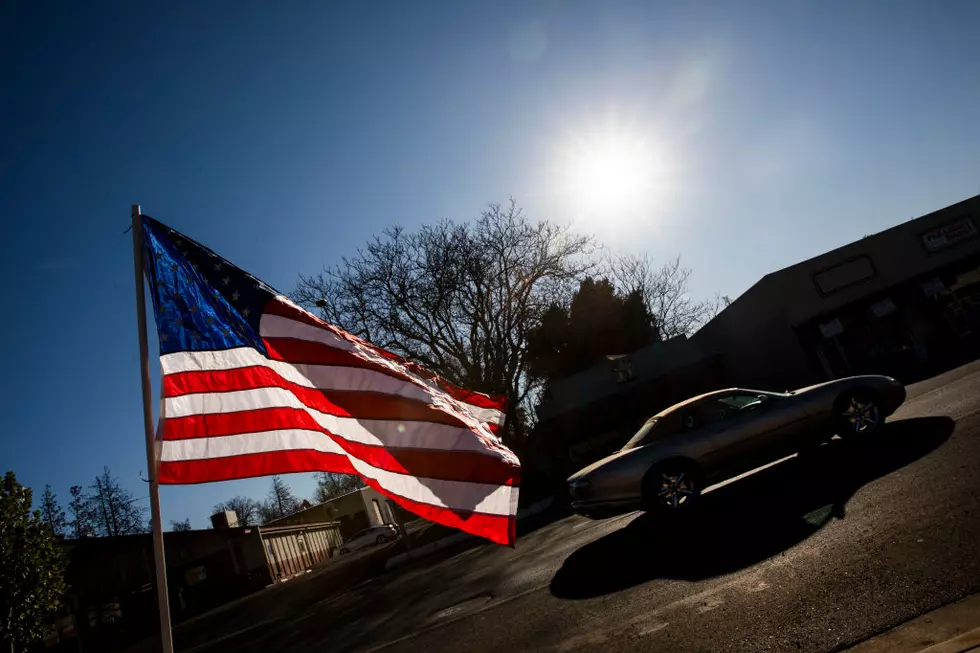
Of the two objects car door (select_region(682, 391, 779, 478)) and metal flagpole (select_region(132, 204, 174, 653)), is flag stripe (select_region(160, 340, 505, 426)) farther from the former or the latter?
car door (select_region(682, 391, 779, 478))

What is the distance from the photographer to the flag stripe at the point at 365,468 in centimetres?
342

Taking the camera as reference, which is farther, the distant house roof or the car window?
the distant house roof

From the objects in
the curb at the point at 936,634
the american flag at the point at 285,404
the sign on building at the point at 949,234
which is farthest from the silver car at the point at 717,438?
the sign on building at the point at 949,234

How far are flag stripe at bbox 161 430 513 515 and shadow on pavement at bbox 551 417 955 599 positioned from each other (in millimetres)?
3227

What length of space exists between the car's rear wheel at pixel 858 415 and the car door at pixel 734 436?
1066 mm

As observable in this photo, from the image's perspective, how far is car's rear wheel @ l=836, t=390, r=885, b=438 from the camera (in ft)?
29.0

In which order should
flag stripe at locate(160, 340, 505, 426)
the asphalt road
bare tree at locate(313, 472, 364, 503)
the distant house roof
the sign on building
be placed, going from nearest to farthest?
1. flag stripe at locate(160, 340, 505, 426)
2. the asphalt road
3. the sign on building
4. the distant house roof
5. bare tree at locate(313, 472, 364, 503)

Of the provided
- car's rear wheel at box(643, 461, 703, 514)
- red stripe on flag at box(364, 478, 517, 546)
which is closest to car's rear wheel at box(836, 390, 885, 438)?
car's rear wheel at box(643, 461, 703, 514)

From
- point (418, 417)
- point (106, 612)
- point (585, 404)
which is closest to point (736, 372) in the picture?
point (585, 404)

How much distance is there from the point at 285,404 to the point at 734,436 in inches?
264

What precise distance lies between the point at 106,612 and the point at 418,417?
3642 cm

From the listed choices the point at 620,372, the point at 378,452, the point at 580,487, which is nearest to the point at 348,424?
the point at 378,452

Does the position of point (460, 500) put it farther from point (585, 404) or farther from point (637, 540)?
point (585, 404)

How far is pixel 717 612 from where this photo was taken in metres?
4.59
